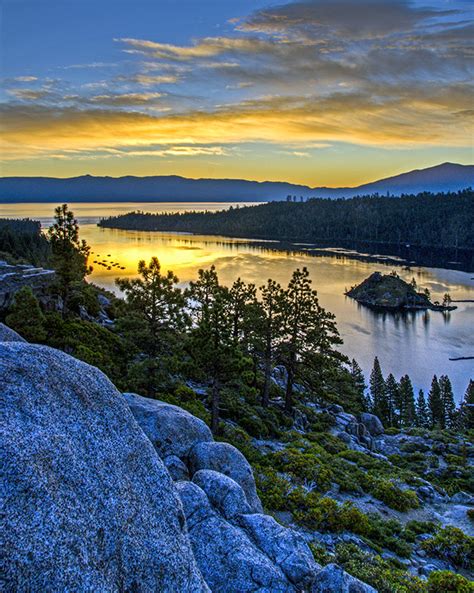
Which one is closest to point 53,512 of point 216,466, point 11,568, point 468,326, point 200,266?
point 11,568

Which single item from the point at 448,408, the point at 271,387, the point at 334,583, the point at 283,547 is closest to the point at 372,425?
the point at 271,387

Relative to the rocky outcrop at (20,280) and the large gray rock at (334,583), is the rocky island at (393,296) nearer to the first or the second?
the rocky outcrop at (20,280)

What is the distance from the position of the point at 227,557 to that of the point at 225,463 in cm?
562

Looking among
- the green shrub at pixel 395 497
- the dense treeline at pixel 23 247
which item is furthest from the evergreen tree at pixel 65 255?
the dense treeline at pixel 23 247

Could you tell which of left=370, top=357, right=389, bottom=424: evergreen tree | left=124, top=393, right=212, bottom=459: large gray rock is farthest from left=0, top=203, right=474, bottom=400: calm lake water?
left=124, top=393, right=212, bottom=459: large gray rock

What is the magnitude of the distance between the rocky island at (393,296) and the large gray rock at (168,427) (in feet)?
355

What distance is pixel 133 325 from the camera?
89.0 feet

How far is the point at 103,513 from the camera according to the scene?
26.9ft

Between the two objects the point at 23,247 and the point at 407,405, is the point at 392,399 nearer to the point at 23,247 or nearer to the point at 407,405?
the point at 407,405

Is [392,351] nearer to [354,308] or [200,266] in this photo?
[354,308]

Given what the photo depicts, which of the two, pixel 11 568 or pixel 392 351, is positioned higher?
pixel 11 568

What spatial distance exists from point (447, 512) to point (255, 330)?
59.6ft

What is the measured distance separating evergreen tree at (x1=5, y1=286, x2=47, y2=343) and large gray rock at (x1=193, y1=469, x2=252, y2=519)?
17.2 meters

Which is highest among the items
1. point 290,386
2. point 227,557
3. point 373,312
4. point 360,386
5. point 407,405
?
point 227,557
